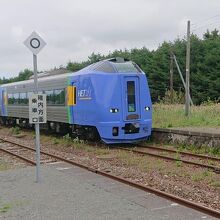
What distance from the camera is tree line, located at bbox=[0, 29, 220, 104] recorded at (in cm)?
5169

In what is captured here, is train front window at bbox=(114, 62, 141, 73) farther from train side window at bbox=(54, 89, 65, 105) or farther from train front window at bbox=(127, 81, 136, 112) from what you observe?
train side window at bbox=(54, 89, 65, 105)

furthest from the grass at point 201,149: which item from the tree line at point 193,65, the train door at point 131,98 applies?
the tree line at point 193,65

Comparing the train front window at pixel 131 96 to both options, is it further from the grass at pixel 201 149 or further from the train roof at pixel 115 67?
the grass at pixel 201 149

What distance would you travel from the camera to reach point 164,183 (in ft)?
31.9

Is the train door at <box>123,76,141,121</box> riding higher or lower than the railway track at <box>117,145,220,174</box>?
higher

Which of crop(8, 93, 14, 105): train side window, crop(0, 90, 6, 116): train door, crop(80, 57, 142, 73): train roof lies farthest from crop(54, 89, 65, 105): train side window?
crop(0, 90, 6, 116): train door

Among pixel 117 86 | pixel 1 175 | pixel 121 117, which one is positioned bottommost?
pixel 1 175

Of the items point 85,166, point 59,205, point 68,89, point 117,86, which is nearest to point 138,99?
point 117,86

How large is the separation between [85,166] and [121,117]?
494cm

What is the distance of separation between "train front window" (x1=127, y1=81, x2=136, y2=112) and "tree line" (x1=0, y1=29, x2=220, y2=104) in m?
30.7

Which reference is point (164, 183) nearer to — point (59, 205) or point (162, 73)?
point (59, 205)

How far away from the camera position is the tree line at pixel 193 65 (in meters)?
51.7

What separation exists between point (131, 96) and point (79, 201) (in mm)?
9320

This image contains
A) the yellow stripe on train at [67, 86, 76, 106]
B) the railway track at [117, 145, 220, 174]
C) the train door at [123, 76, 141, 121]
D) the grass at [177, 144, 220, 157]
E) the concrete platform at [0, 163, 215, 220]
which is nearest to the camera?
the concrete platform at [0, 163, 215, 220]
